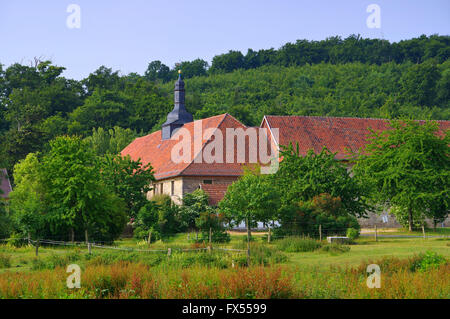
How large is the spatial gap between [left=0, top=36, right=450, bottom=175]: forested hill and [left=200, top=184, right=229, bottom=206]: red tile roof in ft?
99.8

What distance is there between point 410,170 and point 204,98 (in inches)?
2373

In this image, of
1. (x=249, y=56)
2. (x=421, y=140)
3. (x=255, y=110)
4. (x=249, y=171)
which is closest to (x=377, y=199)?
(x=421, y=140)

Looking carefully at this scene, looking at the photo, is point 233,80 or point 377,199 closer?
point 377,199

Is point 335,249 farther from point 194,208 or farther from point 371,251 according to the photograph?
point 194,208

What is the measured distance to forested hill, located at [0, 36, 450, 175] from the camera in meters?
78.6

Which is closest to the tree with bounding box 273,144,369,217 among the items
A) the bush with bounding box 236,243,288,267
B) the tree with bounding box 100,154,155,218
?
the tree with bounding box 100,154,155,218

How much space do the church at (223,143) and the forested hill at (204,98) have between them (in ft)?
62.5

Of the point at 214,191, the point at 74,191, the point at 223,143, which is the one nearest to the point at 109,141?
the point at 223,143

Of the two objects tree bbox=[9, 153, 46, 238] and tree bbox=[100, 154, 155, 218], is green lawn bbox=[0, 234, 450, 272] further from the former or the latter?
tree bbox=[100, 154, 155, 218]

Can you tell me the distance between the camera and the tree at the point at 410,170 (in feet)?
125

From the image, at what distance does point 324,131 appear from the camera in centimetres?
5106

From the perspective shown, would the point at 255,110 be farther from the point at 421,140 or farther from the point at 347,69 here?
the point at 421,140

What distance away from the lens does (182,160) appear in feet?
152

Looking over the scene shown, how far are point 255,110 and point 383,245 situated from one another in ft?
201
